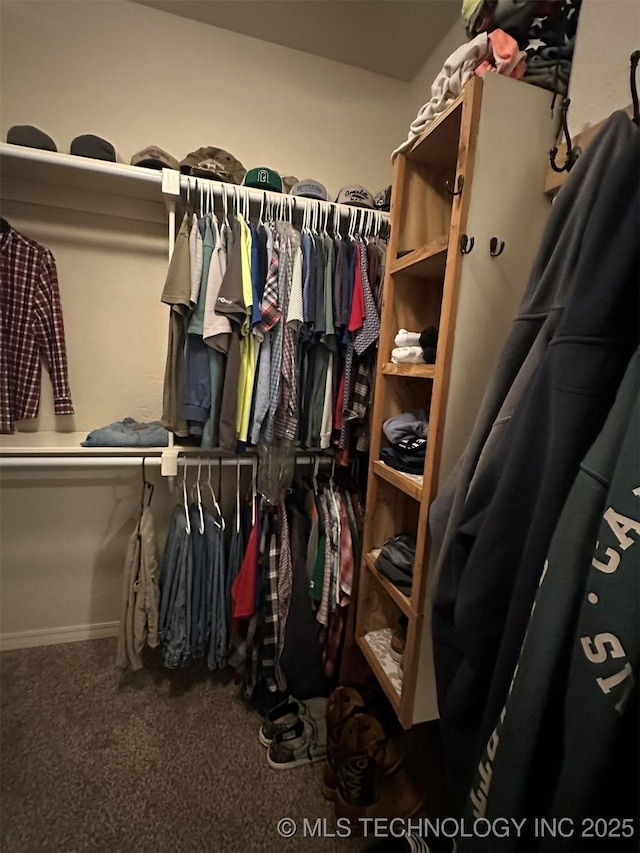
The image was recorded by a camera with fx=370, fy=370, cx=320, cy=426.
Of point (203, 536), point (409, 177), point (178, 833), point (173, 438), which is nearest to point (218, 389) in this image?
point (173, 438)

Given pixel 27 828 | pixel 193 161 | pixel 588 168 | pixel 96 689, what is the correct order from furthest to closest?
pixel 96 689 → pixel 193 161 → pixel 27 828 → pixel 588 168

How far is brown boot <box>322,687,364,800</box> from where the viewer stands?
3.71ft

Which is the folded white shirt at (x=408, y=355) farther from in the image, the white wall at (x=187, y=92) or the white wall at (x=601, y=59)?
the white wall at (x=187, y=92)

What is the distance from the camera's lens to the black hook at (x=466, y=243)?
0.79 metres

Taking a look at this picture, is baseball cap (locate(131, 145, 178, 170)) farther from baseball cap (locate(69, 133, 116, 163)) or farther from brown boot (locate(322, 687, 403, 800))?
brown boot (locate(322, 687, 403, 800))

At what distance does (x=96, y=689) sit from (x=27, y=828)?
18.4 inches

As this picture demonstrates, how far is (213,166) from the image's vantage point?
133cm

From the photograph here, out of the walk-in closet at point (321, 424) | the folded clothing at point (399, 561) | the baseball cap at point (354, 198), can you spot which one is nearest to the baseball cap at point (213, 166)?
the walk-in closet at point (321, 424)

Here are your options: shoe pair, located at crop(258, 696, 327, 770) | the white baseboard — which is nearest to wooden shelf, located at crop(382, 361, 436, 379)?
shoe pair, located at crop(258, 696, 327, 770)

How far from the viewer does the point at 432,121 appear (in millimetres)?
901

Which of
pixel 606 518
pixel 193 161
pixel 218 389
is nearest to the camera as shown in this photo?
pixel 606 518

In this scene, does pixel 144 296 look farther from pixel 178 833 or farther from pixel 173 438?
pixel 178 833

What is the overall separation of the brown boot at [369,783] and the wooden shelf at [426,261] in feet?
4.38

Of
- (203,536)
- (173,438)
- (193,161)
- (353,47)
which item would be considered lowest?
(203,536)
